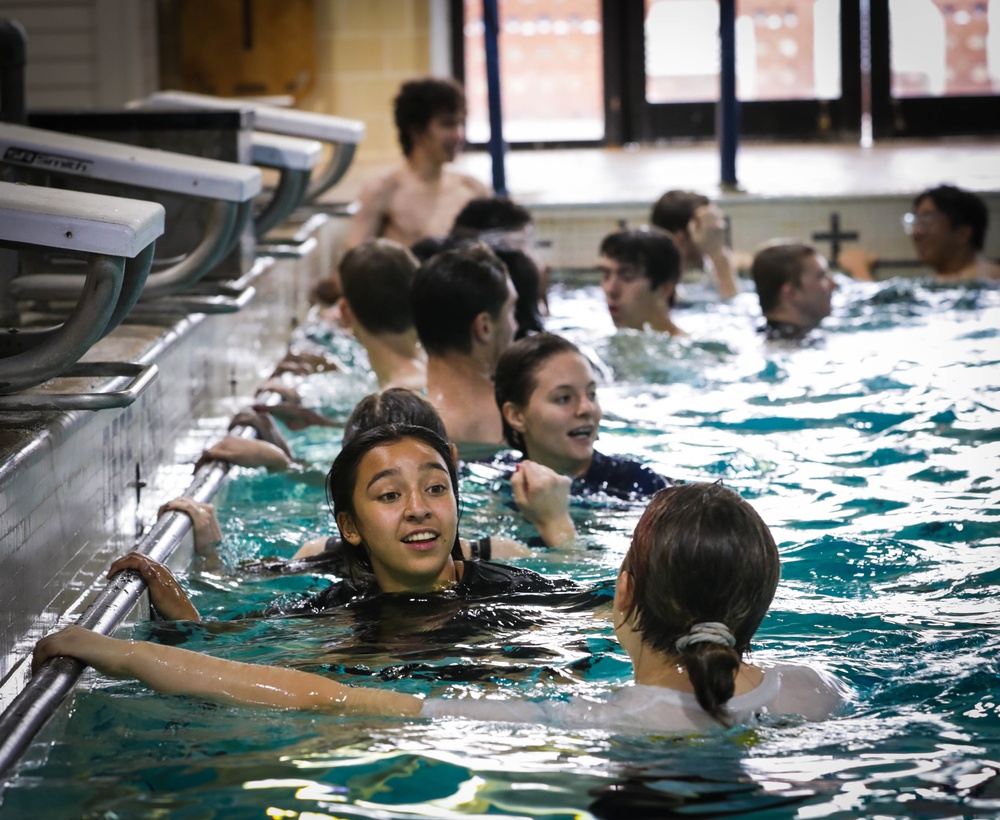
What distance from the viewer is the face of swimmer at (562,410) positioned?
414 cm

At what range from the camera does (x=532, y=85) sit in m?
13.3

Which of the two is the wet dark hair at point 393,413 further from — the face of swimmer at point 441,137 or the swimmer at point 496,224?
the face of swimmer at point 441,137

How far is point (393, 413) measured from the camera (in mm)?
3670

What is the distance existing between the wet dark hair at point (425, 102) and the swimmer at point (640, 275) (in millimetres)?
1954

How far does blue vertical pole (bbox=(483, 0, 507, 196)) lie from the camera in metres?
9.13

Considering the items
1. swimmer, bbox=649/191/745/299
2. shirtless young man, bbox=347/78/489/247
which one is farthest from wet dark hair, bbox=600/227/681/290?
shirtless young man, bbox=347/78/489/247

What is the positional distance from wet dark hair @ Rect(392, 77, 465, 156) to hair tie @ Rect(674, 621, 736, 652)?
19.8 feet

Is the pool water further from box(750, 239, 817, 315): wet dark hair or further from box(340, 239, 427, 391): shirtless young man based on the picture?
box(750, 239, 817, 315): wet dark hair

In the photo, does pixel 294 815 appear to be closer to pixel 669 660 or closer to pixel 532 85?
pixel 669 660

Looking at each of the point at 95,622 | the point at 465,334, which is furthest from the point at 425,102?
the point at 95,622

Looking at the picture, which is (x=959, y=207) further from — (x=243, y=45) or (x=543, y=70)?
(x=243, y=45)

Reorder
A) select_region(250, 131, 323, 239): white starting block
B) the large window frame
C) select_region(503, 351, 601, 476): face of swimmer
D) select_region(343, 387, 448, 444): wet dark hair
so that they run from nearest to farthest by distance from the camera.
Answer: select_region(343, 387, 448, 444): wet dark hair → select_region(503, 351, 601, 476): face of swimmer → select_region(250, 131, 323, 239): white starting block → the large window frame

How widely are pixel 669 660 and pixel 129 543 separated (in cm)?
204

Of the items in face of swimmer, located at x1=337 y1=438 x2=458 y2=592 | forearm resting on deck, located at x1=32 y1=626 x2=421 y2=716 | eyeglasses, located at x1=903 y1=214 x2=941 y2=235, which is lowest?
forearm resting on deck, located at x1=32 y1=626 x2=421 y2=716
